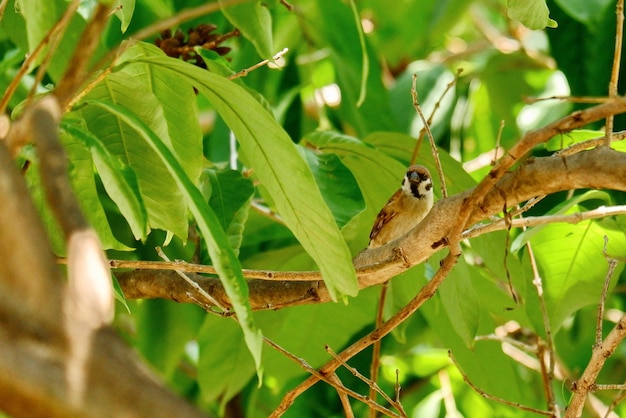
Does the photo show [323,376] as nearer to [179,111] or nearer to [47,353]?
[179,111]

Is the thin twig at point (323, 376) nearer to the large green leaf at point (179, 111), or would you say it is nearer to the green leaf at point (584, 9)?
the large green leaf at point (179, 111)

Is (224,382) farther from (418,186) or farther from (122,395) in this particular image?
(122,395)

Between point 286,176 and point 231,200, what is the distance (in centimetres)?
53

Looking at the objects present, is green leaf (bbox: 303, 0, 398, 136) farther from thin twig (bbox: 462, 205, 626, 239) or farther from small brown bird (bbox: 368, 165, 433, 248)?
thin twig (bbox: 462, 205, 626, 239)

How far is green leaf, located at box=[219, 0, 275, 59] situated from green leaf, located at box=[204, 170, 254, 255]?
0.32 m

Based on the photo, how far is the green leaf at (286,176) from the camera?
1602mm

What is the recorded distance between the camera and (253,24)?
7.32 feet

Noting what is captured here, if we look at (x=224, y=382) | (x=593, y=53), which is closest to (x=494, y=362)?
(x=224, y=382)

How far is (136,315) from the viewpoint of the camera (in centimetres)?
341

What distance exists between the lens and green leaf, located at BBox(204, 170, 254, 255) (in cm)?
214

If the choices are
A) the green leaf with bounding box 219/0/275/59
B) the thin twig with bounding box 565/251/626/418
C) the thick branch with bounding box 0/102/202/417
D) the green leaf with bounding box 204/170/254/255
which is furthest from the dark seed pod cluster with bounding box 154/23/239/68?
the thick branch with bounding box 0/102/202/417

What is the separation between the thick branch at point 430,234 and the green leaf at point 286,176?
0.18m

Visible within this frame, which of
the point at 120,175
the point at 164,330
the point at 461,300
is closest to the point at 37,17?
the point at 120,175

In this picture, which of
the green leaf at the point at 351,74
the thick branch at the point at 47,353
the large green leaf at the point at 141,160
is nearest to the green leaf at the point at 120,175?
the large green leaf at the point at 141,160
